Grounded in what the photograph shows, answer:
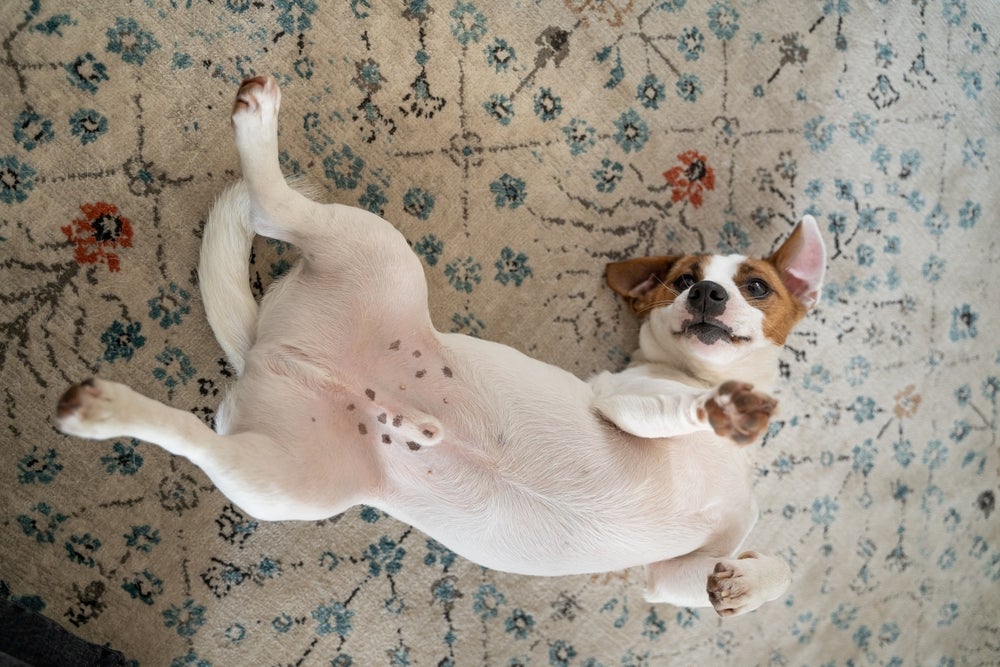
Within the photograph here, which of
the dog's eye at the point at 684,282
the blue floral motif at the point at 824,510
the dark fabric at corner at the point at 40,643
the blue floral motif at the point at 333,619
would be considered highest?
the dog's eye at the point at 684,282

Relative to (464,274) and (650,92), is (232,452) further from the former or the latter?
(650,92)

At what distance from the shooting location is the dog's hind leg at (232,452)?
1081mm

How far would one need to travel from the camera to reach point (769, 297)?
1574 millimetres

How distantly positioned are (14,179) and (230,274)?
0.60m

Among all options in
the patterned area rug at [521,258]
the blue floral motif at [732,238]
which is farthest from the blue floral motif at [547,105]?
the blue floral motif at [732,238]

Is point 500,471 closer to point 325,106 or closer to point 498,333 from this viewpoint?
point 498,333

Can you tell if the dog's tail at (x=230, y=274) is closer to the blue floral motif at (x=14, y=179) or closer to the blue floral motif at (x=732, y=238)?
the blue floral motif at (x=14, y=179)

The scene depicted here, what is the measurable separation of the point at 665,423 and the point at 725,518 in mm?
358

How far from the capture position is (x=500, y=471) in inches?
53.3

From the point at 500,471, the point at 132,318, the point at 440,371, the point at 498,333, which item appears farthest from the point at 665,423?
the point at 132,318

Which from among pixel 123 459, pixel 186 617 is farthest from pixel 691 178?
pixel 186 617

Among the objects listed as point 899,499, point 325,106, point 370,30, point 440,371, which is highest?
point 370,30

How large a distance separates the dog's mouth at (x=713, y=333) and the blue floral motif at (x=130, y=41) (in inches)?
58.0

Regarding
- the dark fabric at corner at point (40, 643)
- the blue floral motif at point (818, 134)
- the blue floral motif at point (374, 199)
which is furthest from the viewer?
the blue floral motif at point (818, 134)
